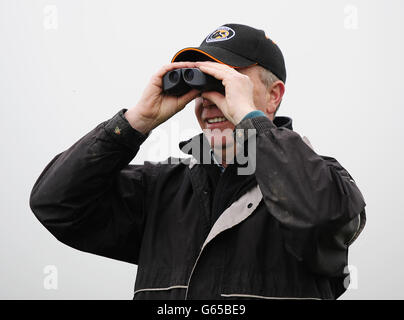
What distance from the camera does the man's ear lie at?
82.0 inches

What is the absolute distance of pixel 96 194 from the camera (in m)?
1.84

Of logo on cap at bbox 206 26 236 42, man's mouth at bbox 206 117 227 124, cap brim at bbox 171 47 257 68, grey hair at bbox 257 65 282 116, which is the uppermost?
logo on cap at bbox 206 26 236 42

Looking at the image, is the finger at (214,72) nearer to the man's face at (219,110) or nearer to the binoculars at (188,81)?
the binoculars at (188,81)

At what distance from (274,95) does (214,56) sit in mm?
340

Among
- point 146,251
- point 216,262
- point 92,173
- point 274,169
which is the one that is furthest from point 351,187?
point 92,173

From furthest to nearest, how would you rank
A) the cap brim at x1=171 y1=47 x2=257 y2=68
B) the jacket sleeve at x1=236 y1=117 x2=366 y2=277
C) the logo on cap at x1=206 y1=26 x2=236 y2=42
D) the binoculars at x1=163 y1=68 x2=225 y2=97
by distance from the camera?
1. the logo on cap at x1=206 y1=26 x2=236 y2=42
2. the cap brim at x1=171 y1=47 x2=257 y2=68
3. the binoculars at x1=163 y1=68 x2=225 y2=97
4. the jacket sleeve at x1=236 y1=117 x2=366 y2=277

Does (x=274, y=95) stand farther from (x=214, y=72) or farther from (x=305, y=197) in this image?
(x=305, y=197)

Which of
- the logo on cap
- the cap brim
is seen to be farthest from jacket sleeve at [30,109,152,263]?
the logo on cap

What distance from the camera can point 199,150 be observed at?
1.97 metres

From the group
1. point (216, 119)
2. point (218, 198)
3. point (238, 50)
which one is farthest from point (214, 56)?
point (218, 198)

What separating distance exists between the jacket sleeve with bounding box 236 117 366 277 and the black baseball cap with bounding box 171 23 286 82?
1.49ft

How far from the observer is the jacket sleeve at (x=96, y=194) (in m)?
1.81

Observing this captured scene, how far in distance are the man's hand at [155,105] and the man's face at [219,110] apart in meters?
0.09

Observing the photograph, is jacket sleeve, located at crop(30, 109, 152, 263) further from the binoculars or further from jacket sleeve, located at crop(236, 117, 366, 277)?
jacket sleeve, located at crop(236, 117, 366, 277)
